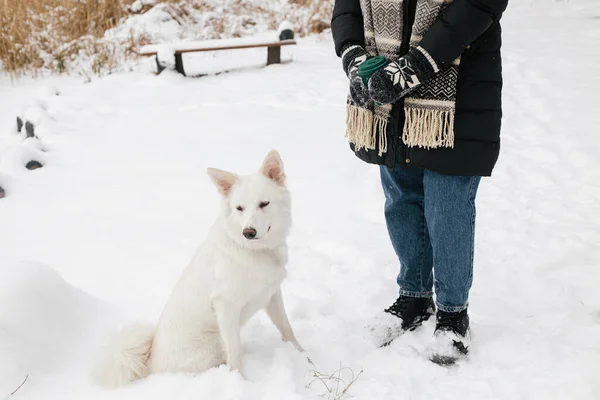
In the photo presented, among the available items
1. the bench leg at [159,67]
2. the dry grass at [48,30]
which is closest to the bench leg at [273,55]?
the bench leg at [159,67]

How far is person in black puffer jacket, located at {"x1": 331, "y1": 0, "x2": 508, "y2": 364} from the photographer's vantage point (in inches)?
64.9

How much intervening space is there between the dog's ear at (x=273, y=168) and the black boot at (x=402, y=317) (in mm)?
783

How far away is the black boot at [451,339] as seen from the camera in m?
1.98

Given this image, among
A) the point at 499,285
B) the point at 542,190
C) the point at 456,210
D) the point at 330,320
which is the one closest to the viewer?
the point at 456,210

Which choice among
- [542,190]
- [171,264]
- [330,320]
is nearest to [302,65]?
[542,190]

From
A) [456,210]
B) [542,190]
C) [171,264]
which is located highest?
[456,210]

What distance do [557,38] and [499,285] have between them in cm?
629

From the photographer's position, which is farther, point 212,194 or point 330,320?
point 212,194

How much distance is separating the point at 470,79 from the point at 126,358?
160 cm

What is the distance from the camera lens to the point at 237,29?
29.9ft

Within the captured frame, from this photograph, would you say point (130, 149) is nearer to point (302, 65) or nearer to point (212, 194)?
point (212, 194)

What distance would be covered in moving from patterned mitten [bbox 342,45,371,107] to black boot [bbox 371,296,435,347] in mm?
925

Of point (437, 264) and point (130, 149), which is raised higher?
point (437, 264)

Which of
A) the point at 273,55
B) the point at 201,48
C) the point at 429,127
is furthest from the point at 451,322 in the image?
the point at 273,55
